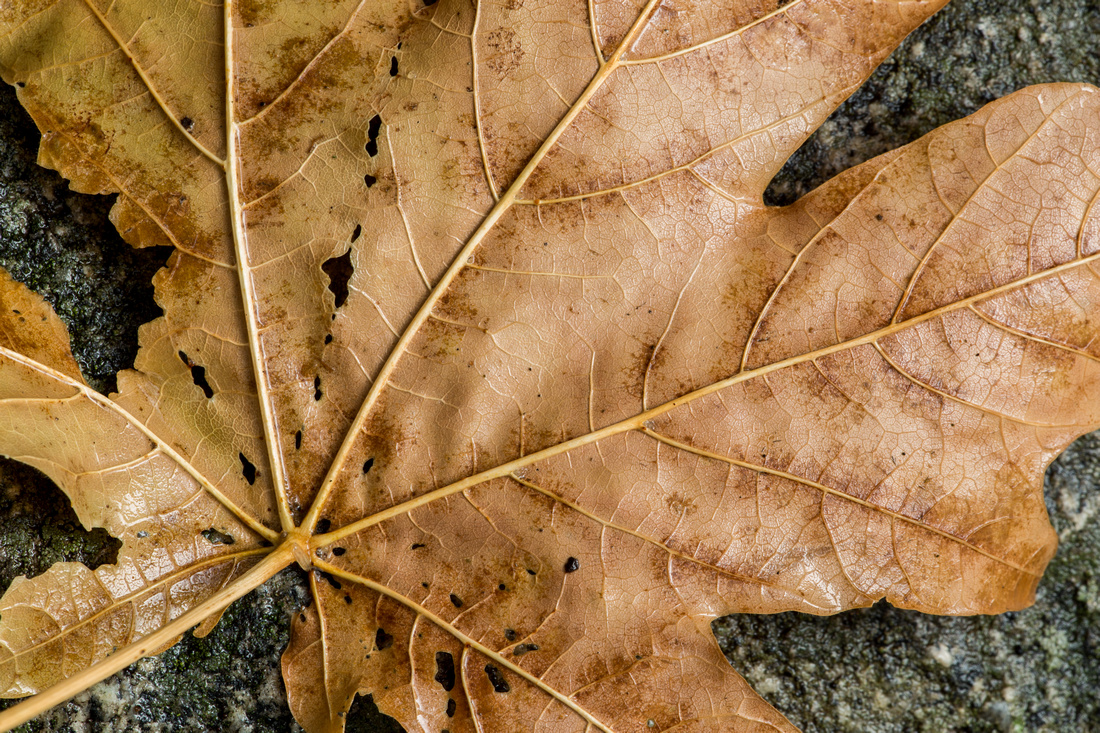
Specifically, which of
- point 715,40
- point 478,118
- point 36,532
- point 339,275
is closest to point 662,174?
point 715,40

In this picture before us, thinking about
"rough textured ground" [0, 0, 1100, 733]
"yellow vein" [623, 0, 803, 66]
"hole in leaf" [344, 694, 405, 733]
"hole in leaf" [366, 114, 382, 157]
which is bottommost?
"hole in leaf" [344, 694, 405, 733]

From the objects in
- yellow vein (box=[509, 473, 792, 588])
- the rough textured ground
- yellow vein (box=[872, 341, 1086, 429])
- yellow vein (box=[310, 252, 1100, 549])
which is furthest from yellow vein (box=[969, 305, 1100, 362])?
yellow vein (box=[509, 473, 792, 588])

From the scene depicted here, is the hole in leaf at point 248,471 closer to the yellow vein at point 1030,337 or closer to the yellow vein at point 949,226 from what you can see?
the yellow vein at point 949,226

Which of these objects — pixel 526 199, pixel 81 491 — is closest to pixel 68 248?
pixel 81 491

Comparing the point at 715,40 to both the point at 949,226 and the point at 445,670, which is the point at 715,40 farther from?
the point at 445,670

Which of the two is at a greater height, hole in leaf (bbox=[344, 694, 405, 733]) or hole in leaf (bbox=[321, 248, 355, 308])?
hole in leaf (bbox=[321, 248, 355, 308])

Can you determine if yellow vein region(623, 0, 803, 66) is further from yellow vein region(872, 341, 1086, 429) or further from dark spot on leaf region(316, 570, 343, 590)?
dark spot on leaf region(316, 570, 343, 590)
